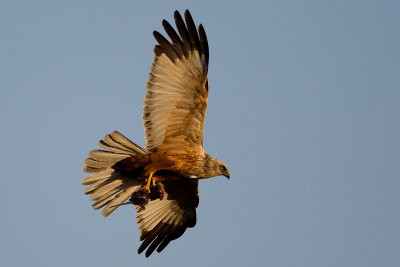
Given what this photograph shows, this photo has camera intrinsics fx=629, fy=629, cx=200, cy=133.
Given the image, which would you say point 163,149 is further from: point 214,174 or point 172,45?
point 172,45

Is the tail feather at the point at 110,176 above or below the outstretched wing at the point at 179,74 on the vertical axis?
below

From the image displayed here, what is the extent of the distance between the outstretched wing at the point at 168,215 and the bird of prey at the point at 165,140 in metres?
0.92

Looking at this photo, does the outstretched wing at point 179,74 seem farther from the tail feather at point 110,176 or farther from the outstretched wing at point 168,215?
the outstretched wing at point 168,215

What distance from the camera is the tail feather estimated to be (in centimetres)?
1180

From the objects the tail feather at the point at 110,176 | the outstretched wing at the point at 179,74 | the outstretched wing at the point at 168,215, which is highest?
the outstretched wing at the point at 179,74

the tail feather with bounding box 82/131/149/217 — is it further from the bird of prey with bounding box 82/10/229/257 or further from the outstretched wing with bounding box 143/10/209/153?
the outstretched wing with bounding box 143/10/209/153

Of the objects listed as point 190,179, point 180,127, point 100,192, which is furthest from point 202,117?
point 100,192

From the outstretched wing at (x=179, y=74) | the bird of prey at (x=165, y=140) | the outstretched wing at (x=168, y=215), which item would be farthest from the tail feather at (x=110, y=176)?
the outstretched wing at (x=168, y=215)

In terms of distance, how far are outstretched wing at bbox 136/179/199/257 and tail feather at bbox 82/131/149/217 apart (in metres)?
1.39

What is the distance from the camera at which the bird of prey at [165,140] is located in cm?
1184

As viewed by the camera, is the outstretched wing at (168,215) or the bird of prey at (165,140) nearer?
the bird of prey at (165,140)

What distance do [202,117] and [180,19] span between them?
191 cm

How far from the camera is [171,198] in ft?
45.5

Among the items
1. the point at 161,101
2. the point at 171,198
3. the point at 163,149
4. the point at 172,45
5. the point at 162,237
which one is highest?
the point at 172,45
